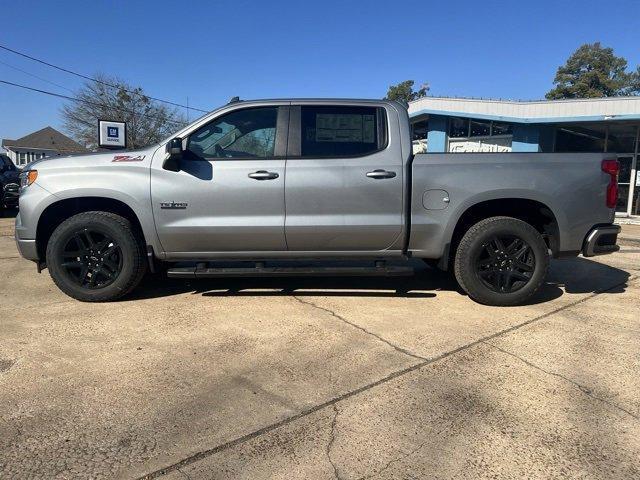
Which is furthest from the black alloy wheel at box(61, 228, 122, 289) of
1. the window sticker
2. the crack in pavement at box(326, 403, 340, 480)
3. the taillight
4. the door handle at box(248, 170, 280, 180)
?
the taillight

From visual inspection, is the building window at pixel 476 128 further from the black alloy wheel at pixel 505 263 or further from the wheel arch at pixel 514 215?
the black alloy wheel at pixel 505 263

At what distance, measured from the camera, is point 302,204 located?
4613 millimetres

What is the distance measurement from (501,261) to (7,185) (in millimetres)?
14679

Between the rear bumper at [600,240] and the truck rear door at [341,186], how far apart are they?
73.2 inches

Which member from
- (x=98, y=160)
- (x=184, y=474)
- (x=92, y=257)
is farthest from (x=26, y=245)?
(x=184, y=474)

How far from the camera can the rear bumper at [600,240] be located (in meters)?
4.71

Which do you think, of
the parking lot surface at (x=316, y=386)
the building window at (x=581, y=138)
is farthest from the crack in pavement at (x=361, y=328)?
the building window at (x=581, y=138)

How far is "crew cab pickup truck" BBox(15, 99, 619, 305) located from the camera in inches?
180

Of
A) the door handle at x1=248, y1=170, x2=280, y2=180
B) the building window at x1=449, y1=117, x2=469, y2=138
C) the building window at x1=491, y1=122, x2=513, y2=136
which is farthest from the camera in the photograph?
the building window at x1=449, y1=117, x2=469, y2=138

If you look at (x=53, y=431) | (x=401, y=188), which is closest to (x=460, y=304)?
(x=401, y=188)

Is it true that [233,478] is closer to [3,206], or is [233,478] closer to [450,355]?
[450,355]

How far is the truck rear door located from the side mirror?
101cm

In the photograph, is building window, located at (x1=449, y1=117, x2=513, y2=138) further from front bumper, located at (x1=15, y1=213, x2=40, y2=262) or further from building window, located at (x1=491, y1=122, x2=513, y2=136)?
front bumper, located at (x1=15, y1=213, x2=40, y2=262)

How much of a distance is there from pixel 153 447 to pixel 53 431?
1.95 ft
